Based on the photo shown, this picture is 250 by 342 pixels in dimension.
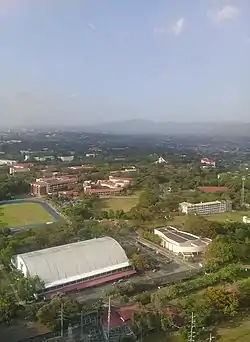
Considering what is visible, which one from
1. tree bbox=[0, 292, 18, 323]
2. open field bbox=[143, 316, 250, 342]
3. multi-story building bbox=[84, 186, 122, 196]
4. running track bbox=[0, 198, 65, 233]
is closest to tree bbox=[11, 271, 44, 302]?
tree bbox=[0, 292, 18, 323]

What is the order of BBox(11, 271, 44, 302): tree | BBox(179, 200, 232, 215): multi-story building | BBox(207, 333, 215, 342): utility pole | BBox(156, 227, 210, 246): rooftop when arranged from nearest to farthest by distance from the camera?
BBox(207, 333, 215, 342): utility pole, BBox(11, 271, 44, 302): tree, BBox(156, 227, 210, 246): rooftop, BBox(179, 200, 232, 215): multi-story building

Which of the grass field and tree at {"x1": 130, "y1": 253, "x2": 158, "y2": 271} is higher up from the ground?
tree at {"x1": 130, "y1": 253, "x2": 158, "y2": 271}

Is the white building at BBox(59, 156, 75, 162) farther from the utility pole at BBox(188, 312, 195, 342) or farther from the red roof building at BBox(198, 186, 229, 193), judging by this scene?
the utility pole at BBox(188, 312, 195, 342)

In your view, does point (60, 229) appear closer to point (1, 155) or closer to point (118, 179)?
point (118, 179)

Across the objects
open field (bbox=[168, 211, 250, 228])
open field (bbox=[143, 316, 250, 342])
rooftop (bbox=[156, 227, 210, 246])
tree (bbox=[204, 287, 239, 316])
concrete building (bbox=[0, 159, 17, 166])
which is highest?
tree (bbox=[204, 287, 239, 316])

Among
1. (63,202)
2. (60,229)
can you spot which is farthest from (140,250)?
(63,202)

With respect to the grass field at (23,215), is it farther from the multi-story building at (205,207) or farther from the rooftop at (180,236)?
the multi-story building at (205,207)

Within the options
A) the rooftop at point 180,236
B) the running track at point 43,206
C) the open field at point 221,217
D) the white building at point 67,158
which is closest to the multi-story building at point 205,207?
the open field at point 221,217
